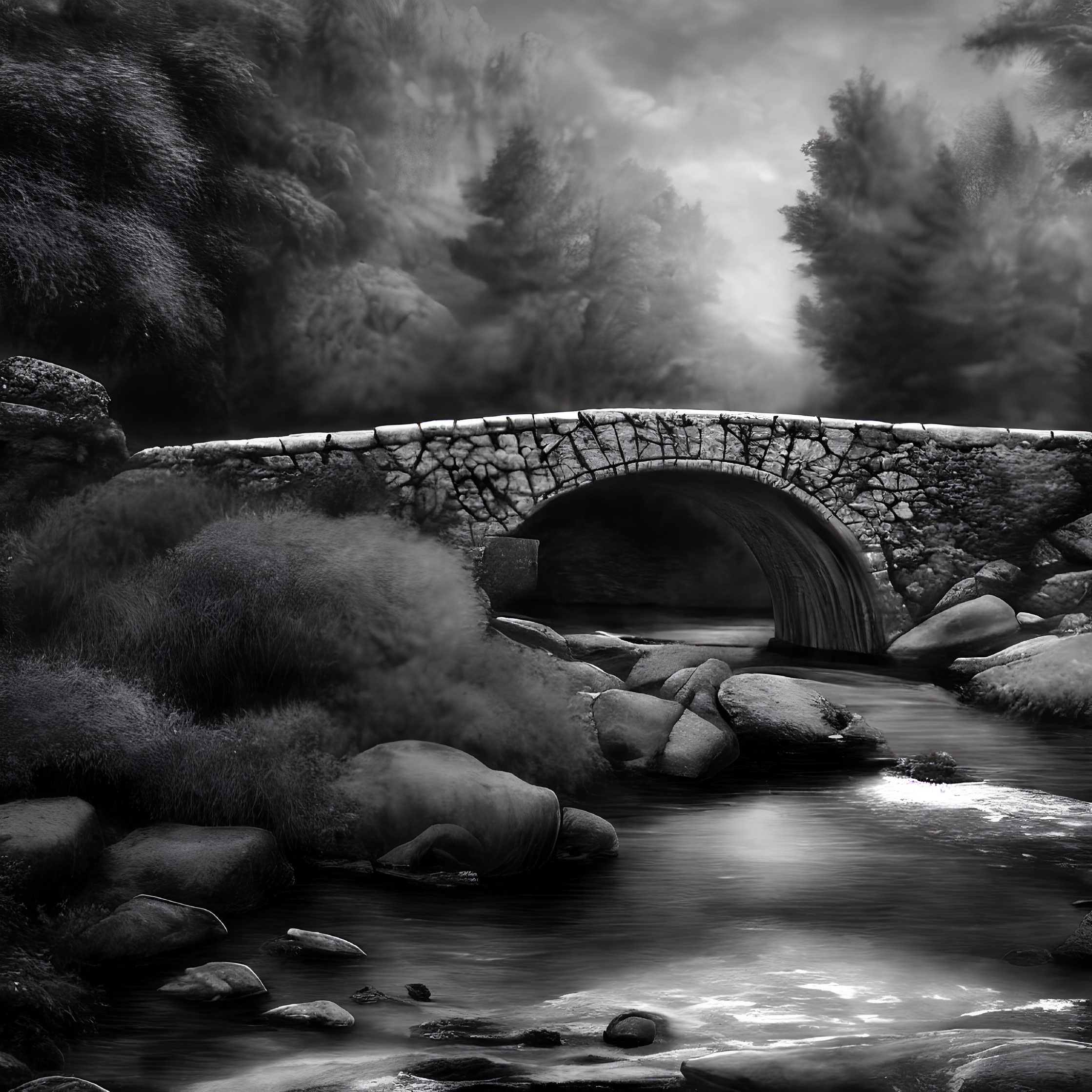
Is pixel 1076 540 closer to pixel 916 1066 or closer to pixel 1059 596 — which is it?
pixel 1059 596

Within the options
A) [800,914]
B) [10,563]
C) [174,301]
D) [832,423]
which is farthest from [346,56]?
[800,914]

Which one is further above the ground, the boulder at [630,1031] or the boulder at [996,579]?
the boulder at [996,579]

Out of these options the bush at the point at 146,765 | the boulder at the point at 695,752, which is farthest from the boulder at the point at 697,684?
the bush at the point at 146,765

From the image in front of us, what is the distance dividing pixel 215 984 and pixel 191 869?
849 millimetres

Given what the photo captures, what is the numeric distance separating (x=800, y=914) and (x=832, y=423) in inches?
336

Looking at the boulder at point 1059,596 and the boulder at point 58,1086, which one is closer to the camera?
the boulder at point 58,1086

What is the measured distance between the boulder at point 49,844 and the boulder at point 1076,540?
38.0 ft

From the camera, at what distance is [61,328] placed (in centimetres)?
1521

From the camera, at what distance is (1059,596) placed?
43.7ft

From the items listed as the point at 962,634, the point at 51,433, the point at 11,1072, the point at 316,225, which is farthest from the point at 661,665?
the point at 316,225

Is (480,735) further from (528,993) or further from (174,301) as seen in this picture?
(174,301)

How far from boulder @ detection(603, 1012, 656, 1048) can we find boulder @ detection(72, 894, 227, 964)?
1.51m

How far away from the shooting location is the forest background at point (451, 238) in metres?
16.1

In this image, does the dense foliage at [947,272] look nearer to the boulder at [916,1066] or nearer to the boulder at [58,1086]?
the boulder at [916,1066]
